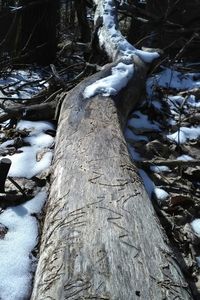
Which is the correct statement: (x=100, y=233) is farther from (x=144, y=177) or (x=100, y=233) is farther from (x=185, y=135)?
(x=185, y=135)

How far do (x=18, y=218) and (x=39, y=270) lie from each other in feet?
1.96

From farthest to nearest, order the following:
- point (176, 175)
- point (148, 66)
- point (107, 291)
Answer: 1. point (148, 66)
2. point (176, 175)
3. point (107, 291)

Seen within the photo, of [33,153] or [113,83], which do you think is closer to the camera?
[33,153]

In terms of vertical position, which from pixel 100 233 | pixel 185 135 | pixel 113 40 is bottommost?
pixel 185 135

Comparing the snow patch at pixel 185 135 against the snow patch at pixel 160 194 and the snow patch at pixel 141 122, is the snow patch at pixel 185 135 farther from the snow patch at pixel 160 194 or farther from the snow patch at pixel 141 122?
the snow patch at pixel 160 194

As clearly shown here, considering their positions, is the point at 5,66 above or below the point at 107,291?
Answer: below

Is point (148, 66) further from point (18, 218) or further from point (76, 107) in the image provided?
point (18, 218)

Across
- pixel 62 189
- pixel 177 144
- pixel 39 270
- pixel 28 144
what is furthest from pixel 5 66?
pixel 39 270

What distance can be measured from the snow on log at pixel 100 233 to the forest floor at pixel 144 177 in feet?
0.58

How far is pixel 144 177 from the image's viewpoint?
2.62 metres

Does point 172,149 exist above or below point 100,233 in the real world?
below

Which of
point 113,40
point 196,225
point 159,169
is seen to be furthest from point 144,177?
point 113,40

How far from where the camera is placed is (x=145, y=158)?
115 inches

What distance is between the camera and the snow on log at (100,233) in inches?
51.7
